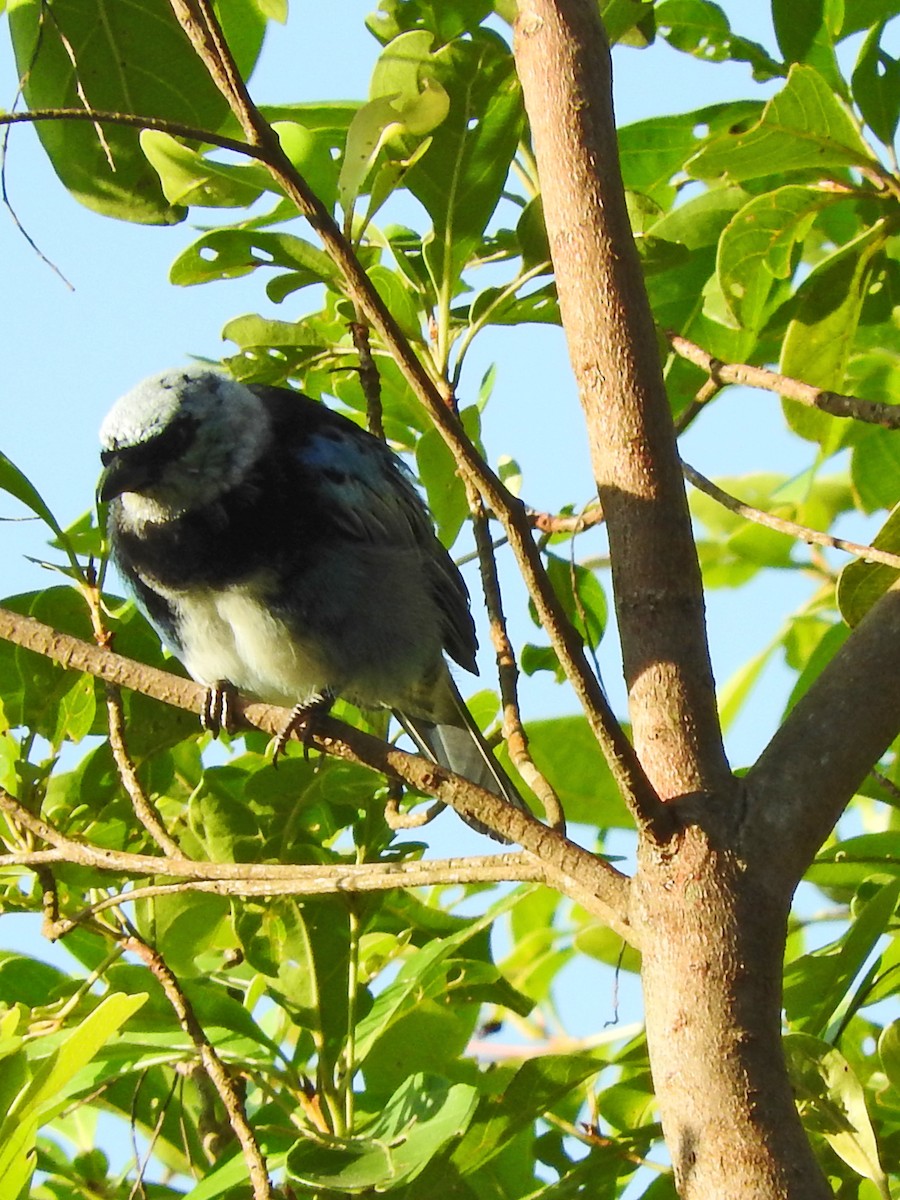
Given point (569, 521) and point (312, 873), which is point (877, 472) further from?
point (312, 873)

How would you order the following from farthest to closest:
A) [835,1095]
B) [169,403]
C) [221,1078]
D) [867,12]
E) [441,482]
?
[169,403]
[441,482]
[867,12]
[221,1078]
[835,1095]

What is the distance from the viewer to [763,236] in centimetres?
276

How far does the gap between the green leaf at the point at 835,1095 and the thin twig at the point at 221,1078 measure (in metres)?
0.80

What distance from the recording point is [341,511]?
146 inches

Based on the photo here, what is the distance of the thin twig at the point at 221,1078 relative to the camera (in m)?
2.03

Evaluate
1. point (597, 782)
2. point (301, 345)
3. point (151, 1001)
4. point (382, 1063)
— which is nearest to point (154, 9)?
point (301, 345)

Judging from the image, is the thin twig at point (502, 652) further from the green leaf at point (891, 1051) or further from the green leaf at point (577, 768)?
the green leaf at point (891, 1051)

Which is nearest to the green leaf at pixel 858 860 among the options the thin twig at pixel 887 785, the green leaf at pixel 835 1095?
the thin twig at pixel 887 785

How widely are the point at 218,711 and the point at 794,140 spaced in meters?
1.59

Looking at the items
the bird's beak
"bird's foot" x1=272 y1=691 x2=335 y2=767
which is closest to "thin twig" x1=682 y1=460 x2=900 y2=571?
"bird's foot" x1=272 y1=691 x2=335 y2=767

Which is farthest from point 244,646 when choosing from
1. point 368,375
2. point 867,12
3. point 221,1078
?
point 867,12

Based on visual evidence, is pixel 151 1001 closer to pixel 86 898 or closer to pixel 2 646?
pixel 86 898

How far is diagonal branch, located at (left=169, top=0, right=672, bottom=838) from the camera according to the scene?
174 centimetres

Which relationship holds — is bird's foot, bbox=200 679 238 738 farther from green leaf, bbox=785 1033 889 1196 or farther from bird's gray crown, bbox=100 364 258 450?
green leaf, bbox=785 1033 889 1196
